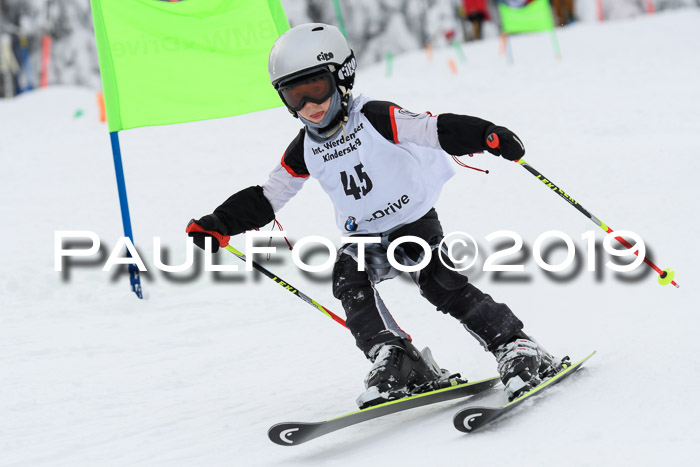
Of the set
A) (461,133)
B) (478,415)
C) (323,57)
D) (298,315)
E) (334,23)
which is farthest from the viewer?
(334,23)

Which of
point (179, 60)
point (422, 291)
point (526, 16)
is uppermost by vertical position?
point (526, 16)

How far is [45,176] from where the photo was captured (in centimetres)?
964

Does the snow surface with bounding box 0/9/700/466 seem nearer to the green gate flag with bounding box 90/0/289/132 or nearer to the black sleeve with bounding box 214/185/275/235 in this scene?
the black sleeve with bounding box 214/185/275/235

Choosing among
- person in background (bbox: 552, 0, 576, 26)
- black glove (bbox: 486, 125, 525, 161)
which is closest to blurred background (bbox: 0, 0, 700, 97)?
person in background (bbox: 552, 0, 576, 26)

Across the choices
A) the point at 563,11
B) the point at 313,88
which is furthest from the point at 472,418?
the point at 563,11

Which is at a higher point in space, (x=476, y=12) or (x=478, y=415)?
(x=476, y=12)

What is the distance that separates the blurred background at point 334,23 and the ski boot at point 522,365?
56.1ft

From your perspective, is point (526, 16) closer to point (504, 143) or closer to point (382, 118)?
point (382, 118)

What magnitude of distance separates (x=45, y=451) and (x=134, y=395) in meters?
0.87

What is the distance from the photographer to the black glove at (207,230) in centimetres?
403

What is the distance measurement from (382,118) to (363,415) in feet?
4.66

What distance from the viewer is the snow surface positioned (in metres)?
3.21

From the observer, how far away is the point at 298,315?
20.0ft

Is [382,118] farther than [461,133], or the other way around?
[382,118]
